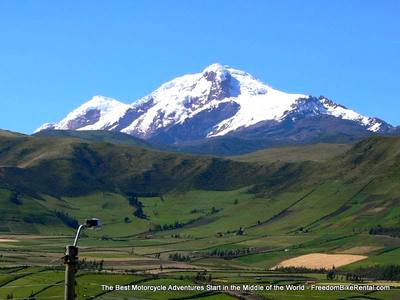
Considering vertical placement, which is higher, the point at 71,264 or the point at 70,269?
the point at 71,264

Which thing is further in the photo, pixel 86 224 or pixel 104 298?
pixel 104 298

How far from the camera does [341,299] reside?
650 feet

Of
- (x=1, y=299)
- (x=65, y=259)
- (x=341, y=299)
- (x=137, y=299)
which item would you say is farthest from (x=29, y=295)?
(x=65, y=259)

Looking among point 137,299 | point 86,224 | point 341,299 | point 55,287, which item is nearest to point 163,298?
point 137,299

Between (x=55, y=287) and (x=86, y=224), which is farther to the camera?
(x=55, y=287)

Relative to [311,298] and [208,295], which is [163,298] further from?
[311,298]

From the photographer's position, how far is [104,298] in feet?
617

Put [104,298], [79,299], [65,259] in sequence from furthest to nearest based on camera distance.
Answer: [104,298] → [79,299] → [65,259]

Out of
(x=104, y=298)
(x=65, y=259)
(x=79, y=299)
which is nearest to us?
(x=65, y=259)

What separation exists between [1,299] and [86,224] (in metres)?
157

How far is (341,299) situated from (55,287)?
213 ft

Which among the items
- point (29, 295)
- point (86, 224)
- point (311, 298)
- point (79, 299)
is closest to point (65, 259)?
point (86, 224)

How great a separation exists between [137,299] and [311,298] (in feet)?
130

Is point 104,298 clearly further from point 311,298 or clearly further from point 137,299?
point 311,298
